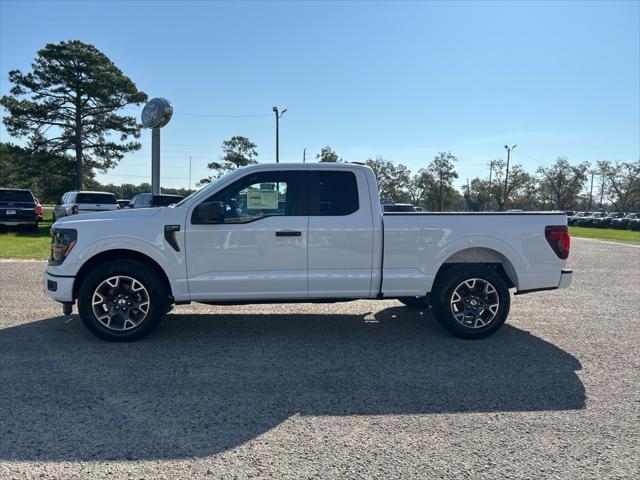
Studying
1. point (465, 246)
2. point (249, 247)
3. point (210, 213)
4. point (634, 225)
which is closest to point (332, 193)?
point (249, 247)

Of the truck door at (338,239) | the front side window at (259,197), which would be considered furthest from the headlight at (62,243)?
the truck door at (338,239)

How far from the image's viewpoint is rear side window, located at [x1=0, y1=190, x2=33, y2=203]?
1828 cm

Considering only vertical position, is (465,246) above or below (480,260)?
above

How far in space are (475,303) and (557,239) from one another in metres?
1.25

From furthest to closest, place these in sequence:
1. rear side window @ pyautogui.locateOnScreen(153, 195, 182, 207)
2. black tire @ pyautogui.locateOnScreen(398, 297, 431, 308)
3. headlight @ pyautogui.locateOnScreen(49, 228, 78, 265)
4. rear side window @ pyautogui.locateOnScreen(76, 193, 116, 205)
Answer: rear side window @ pyautogui.locateOnScreen(76, 193, 116, 205) → rear side window @ pyautogui.locateOnScreen(153, 195, 182, 207) → black tire @ pyautogui.locateOnScreen(398, 297, 431, 308) → headlight @ pyautogui.locateOnScreen(49, 228, 78, 265)

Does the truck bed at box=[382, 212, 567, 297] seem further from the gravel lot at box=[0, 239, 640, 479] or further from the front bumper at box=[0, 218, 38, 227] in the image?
the front bumper at box=[0, 218, 38, 227]

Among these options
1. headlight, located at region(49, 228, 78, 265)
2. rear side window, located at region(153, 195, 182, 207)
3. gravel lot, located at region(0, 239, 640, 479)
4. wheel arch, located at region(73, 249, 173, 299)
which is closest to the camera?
gravel lot, located at region(0, 239, 640, 479)

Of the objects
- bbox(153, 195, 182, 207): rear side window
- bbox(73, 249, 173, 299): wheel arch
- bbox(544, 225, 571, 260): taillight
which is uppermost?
bbox(153, 195, 182, 207): rear side window

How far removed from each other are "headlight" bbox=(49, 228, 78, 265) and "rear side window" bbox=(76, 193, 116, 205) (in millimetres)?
16278

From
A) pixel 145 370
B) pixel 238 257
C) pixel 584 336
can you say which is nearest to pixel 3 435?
pixel 145 370

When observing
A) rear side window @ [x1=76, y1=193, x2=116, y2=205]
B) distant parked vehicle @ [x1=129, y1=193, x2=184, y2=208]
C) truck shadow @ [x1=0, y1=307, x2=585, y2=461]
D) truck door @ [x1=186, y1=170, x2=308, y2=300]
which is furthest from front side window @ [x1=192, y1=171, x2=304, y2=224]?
rear side window @ [x1=76, y1=193, x2=116, y2=205]

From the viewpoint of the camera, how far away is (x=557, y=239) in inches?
224

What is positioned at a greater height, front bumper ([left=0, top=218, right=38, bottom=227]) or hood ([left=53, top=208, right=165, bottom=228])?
hood ([left=53, top=208, right=165, bottom=228])

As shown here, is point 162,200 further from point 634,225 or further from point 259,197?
point 634,225
